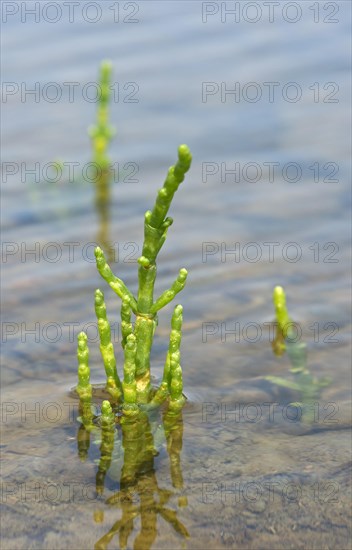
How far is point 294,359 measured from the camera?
5652 mm

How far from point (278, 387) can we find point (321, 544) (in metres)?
1.67

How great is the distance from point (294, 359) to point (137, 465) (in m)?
1.58

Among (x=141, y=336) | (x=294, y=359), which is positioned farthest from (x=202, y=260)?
(x=141, y=336)

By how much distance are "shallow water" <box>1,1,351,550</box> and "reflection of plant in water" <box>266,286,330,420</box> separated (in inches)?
2.6

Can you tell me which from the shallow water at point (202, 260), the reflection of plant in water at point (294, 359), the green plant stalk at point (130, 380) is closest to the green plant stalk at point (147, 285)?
the green plant stalk at point (130, 380)

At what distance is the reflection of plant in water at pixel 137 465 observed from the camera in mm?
3951

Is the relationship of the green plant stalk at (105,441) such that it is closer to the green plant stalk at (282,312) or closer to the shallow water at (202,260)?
the shallow water at (202,260)

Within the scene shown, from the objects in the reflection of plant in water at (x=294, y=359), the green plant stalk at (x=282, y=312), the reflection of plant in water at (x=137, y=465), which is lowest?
the reflection of plant in water at (x=137, y=465)

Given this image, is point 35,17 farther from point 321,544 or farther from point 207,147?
point 321,544

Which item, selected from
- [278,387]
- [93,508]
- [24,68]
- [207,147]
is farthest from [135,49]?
[93,508]

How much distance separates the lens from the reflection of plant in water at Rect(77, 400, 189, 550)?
3.95m

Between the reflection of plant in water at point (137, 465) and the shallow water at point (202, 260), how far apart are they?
4cm

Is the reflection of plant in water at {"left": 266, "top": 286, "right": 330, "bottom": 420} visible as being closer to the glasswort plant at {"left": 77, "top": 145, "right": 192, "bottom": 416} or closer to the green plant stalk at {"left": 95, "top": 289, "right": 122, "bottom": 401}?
the glasswort plant at {"left": 77, "top": 145, "right": 192, "bottom": 416}

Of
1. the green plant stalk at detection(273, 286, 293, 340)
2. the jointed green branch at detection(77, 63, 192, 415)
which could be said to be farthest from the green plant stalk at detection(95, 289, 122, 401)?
the green plant stalk at detection(273, 286, 293, 340)
